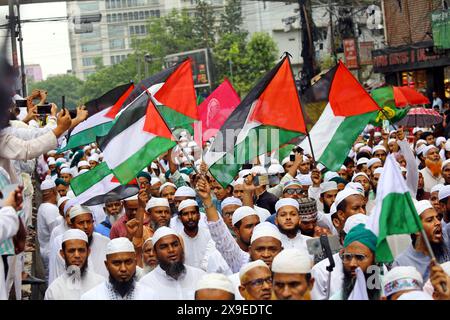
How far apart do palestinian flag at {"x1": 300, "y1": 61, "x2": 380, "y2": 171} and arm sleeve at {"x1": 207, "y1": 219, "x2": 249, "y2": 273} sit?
2.57 metres

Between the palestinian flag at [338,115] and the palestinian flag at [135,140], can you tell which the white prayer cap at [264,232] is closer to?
the palestinian flag at [135,140]

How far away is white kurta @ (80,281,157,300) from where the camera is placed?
7.52 metres

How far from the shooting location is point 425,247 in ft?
25.5

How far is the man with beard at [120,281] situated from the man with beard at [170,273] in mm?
106

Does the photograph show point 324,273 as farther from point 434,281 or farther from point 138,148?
point 138,148

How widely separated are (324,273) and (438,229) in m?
1.21

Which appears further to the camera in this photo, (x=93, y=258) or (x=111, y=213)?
(x=111, y=213)

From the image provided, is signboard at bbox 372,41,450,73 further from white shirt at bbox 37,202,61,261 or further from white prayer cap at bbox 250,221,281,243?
white prayer cap at bbox 250,221,281,243

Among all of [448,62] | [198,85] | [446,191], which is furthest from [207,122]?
[198,85]

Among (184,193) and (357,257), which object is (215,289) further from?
(184,193)

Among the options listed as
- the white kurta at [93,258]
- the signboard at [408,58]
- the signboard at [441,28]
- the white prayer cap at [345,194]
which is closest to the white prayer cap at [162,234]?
the white kurta at [93,258]

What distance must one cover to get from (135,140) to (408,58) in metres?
27.0

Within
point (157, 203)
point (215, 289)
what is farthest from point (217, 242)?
point (215, 289)

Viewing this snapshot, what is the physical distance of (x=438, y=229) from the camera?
8.16 meters
